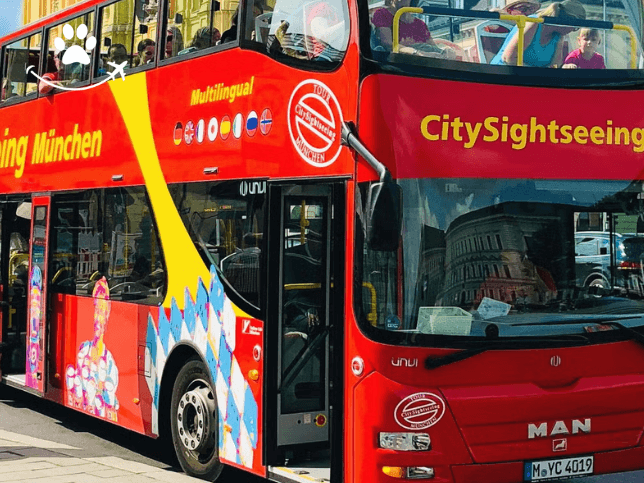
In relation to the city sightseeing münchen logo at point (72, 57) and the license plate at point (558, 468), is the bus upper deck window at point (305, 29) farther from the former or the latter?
the license plate at point (558, 468)

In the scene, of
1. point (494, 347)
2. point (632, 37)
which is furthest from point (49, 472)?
point (632, 37)

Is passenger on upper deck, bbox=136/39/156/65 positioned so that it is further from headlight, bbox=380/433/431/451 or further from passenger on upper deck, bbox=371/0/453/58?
headlight, bbox=380/433/431/451

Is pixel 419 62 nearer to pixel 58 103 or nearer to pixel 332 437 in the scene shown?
pixel 332 437

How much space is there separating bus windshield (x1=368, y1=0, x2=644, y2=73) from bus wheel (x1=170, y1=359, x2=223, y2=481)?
309 centimetres

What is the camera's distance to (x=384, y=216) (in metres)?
7.18

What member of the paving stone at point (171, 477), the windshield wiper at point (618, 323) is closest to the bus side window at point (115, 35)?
the paving stone at point (171, 477)

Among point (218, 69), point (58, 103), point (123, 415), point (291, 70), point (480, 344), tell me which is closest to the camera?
point (480, 344)

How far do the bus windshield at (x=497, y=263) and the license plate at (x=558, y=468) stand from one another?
803mm

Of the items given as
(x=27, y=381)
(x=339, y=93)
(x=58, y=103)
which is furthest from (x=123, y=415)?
(x=339, y=93)

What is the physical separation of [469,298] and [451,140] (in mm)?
967

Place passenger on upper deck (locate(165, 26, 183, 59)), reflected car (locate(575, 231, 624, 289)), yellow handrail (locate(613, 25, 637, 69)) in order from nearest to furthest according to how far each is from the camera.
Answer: reflected car (locate(575, 231, 624, 289)) → yellow handrail (locate(613, 25, 637, 69)) → passenger on upper deck (locate(165, 26, 183, 59))

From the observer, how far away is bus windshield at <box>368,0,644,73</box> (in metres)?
7.76

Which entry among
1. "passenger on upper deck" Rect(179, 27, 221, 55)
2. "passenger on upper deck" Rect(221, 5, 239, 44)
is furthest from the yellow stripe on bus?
"passenger on upper deck" Rect(221, 5, 239, 44)

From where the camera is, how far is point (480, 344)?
7590mm
